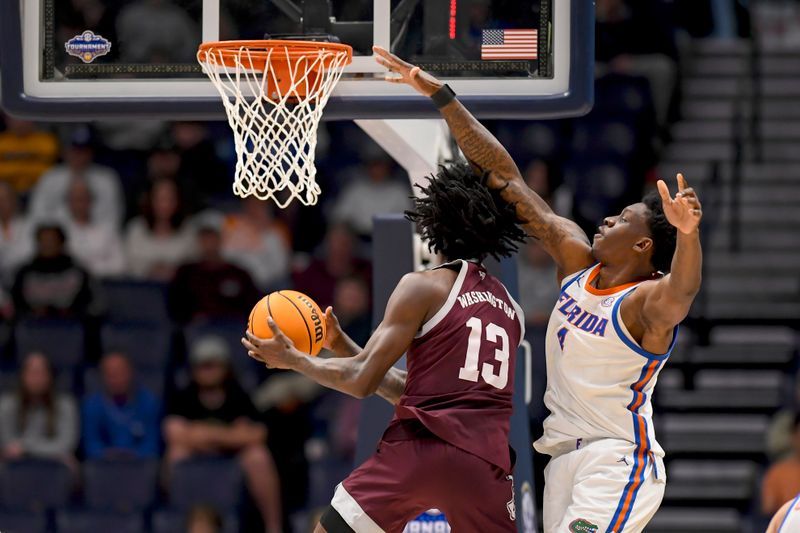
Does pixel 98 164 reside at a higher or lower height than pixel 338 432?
higher

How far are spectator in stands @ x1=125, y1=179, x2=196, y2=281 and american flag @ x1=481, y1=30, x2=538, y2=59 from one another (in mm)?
4442

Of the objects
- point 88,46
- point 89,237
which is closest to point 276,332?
point 88,46

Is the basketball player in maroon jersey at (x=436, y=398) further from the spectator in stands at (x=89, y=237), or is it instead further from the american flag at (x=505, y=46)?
the spectator in stands at (x=89, y=237)

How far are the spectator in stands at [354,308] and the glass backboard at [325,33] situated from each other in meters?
3.43

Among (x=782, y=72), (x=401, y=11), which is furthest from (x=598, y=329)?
(x=782, y=72)

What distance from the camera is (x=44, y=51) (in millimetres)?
5688

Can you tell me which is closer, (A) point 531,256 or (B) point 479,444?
(B) point 479,444

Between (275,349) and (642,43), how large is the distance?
6940 mm

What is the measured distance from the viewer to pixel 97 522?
888 cm

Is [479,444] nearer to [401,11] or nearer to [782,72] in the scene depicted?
[401,11]

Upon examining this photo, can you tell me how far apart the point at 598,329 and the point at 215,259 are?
4977mm

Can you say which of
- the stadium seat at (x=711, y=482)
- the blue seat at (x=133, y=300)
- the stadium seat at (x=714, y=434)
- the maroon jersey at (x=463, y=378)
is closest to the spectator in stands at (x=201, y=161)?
the blue seat at (x=133, y=300)

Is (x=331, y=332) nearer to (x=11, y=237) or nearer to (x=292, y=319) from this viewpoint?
(x=292, y=319)

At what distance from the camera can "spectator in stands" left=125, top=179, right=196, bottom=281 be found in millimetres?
9570
